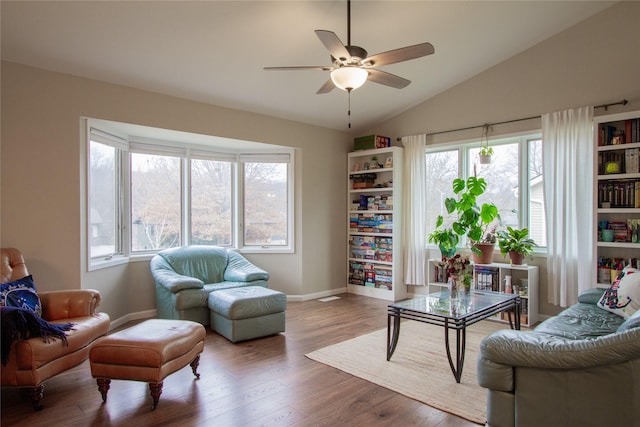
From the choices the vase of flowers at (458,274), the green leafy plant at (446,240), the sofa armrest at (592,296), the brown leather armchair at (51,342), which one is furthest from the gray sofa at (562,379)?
the green leafy plant at (446,240)

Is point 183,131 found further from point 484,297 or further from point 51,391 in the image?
point 484,297

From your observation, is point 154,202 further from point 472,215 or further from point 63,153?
point 472,215

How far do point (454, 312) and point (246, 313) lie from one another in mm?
1938

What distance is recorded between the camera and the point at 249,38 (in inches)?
143

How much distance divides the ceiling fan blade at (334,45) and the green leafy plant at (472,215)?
276 centimetres

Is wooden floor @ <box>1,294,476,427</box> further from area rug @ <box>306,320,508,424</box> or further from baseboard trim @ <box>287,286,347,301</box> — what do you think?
baseboard trim @ <box>287,286,347,301</box>

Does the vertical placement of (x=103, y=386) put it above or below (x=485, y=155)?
below

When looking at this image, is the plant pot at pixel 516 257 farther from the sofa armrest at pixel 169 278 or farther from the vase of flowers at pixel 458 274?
the sofa armrest at pixel 169 278

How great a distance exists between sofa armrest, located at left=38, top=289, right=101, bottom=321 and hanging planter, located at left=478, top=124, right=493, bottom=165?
4388 millimetres

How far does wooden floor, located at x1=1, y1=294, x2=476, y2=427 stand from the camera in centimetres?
240

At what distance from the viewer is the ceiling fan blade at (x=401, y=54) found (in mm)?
2564

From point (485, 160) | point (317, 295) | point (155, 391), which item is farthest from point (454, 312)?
point (317, 295)

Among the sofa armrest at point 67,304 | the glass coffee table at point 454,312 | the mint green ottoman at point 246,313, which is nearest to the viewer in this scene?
the glass coffee table at point 454,312

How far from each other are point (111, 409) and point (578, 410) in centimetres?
273
